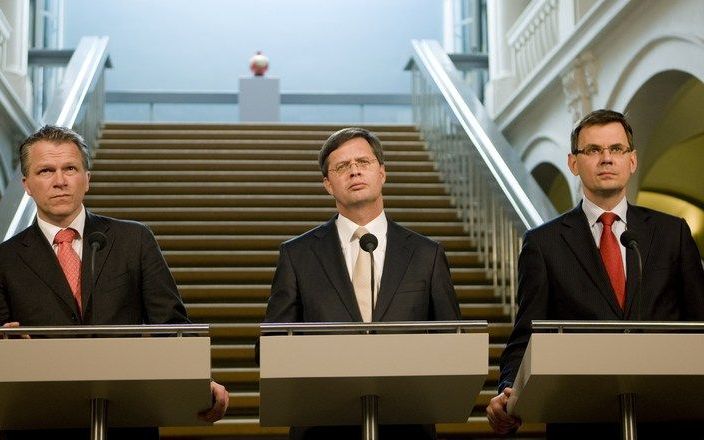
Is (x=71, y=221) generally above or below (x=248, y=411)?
above

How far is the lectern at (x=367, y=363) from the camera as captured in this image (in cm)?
291

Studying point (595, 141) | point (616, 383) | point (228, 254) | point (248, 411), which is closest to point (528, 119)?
point (228, 254)

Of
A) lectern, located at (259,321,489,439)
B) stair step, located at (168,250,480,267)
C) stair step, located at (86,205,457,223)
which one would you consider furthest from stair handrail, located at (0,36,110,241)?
lectern, located at (259,321,489,439)

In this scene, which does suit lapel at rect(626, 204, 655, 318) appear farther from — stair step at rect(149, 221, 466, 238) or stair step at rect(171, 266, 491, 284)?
stair step at rect(149, 221, 466, 238)

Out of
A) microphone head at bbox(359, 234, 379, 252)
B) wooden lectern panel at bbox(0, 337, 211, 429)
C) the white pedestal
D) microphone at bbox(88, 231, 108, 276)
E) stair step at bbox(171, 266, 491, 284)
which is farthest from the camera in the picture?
the white pedestal

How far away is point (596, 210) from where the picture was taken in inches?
150

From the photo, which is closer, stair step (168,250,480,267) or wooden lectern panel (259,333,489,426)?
wooden lectern panel (259,333,489,426)

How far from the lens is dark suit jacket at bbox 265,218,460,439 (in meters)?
3.70

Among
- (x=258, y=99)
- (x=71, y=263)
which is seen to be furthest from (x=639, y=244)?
(x=258, y=99)

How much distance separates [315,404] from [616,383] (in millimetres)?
738

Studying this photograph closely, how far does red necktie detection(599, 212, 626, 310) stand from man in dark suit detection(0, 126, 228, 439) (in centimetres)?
129

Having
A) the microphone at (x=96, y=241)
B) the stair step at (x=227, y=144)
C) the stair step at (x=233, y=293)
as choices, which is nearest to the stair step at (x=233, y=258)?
the stair step at (x=233, y=293)

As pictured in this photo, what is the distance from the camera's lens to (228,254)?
869 centimetres

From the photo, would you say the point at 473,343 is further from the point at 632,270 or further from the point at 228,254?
the point at 228,254
